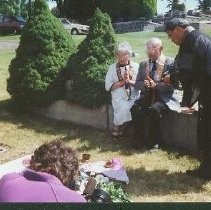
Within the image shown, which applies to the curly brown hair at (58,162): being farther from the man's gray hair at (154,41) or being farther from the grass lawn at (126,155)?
the man's gray hair at (154,41)

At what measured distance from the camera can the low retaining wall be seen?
8453 mm

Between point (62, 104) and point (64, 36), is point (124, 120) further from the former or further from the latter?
point (64, 36)

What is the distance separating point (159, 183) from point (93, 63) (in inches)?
137

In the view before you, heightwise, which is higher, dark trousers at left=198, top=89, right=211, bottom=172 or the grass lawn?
dark trousers at left=198, top=89, right=211, bottom=172

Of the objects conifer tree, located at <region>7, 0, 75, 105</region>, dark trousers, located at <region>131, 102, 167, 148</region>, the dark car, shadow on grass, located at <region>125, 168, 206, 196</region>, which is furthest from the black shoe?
the dark car

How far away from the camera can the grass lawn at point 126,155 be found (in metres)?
6.89

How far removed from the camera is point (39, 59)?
10.8m

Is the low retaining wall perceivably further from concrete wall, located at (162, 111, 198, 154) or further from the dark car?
the dark car

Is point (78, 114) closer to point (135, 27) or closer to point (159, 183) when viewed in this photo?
point (159, 183)

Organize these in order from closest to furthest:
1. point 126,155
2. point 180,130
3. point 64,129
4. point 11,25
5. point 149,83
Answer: point 126,155 < point 149,83 < point 180,130 < point 64,129 < point 11,25

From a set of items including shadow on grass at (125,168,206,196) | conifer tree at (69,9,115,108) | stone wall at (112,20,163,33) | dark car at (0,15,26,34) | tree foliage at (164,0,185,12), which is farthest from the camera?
tree foliage at (164,0,185,12)

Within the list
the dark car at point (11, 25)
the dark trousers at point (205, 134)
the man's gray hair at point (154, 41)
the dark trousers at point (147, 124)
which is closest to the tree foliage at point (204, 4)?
the dark car at point (11, 25)

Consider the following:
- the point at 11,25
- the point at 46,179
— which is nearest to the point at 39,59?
the point at 46,179
